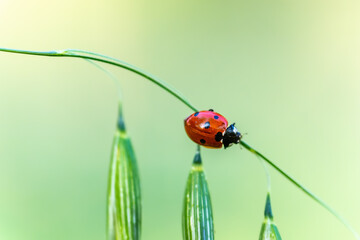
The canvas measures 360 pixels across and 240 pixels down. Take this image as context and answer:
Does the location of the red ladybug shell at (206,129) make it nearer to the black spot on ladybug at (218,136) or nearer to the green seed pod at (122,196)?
the black spot on ladybug at (218,136)

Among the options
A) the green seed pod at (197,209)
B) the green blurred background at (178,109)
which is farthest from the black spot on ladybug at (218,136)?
the green blurred background at (178,109)

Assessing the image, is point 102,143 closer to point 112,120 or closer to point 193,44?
point 112,120

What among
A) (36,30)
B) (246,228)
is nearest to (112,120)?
(36,30)

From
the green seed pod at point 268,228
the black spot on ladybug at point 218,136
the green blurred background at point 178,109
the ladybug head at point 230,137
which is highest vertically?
the green blurred background at point 178,109

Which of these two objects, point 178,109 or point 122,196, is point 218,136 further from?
point 178,109

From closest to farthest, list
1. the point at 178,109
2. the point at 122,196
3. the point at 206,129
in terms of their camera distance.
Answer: the point at 122,196 → the point at 206,129 → the point at 178,109

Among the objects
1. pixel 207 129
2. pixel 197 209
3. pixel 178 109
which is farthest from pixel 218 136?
pixel 178 109
